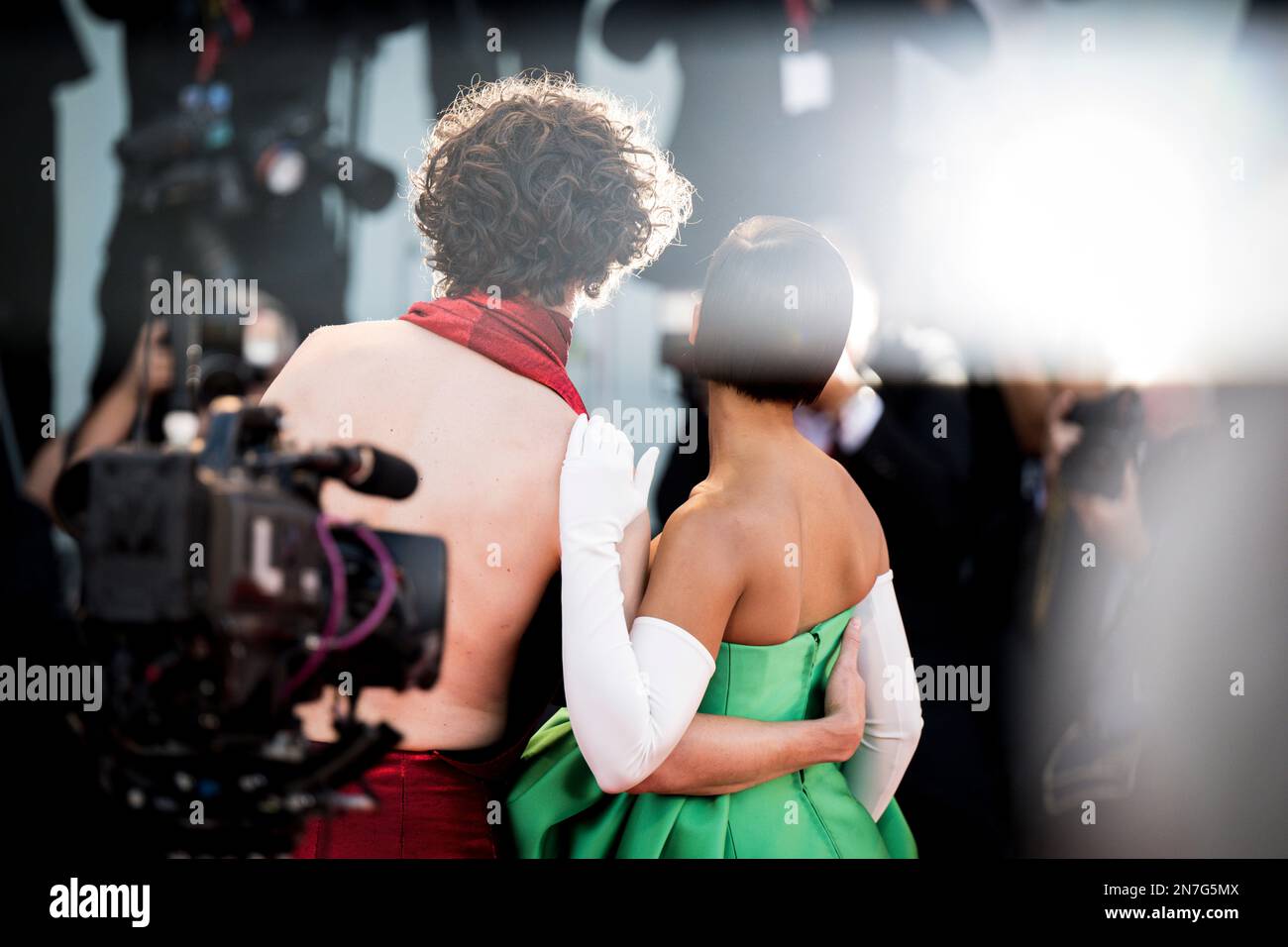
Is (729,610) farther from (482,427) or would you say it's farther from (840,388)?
(840,388)

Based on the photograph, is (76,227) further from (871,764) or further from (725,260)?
(871,764)

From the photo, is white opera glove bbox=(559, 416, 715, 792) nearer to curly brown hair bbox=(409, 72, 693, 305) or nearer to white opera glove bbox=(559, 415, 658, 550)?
white opera glove bbox=(559, 415, 658, 550)

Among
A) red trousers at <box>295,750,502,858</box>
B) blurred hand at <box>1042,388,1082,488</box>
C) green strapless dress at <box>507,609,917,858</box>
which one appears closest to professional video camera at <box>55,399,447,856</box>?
red trousers at <box>295,750,502,858</box>

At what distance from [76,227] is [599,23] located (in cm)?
118

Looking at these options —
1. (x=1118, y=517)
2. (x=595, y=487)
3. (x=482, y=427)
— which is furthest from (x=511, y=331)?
(x=1118, y=517)

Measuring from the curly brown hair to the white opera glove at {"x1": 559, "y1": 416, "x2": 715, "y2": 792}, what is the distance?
392 mm

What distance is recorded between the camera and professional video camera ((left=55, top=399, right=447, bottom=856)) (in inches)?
74.1

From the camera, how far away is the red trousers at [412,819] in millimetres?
2123

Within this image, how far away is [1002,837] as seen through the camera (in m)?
2.73

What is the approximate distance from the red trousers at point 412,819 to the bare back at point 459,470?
2.1 inches

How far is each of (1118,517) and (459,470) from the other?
1504mm

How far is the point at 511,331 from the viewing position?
223 cm

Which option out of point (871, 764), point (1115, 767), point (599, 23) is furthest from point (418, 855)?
point (599, 23)

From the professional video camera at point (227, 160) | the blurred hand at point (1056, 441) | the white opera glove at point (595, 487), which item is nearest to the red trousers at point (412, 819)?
the white opera glove at point (595, 487)
